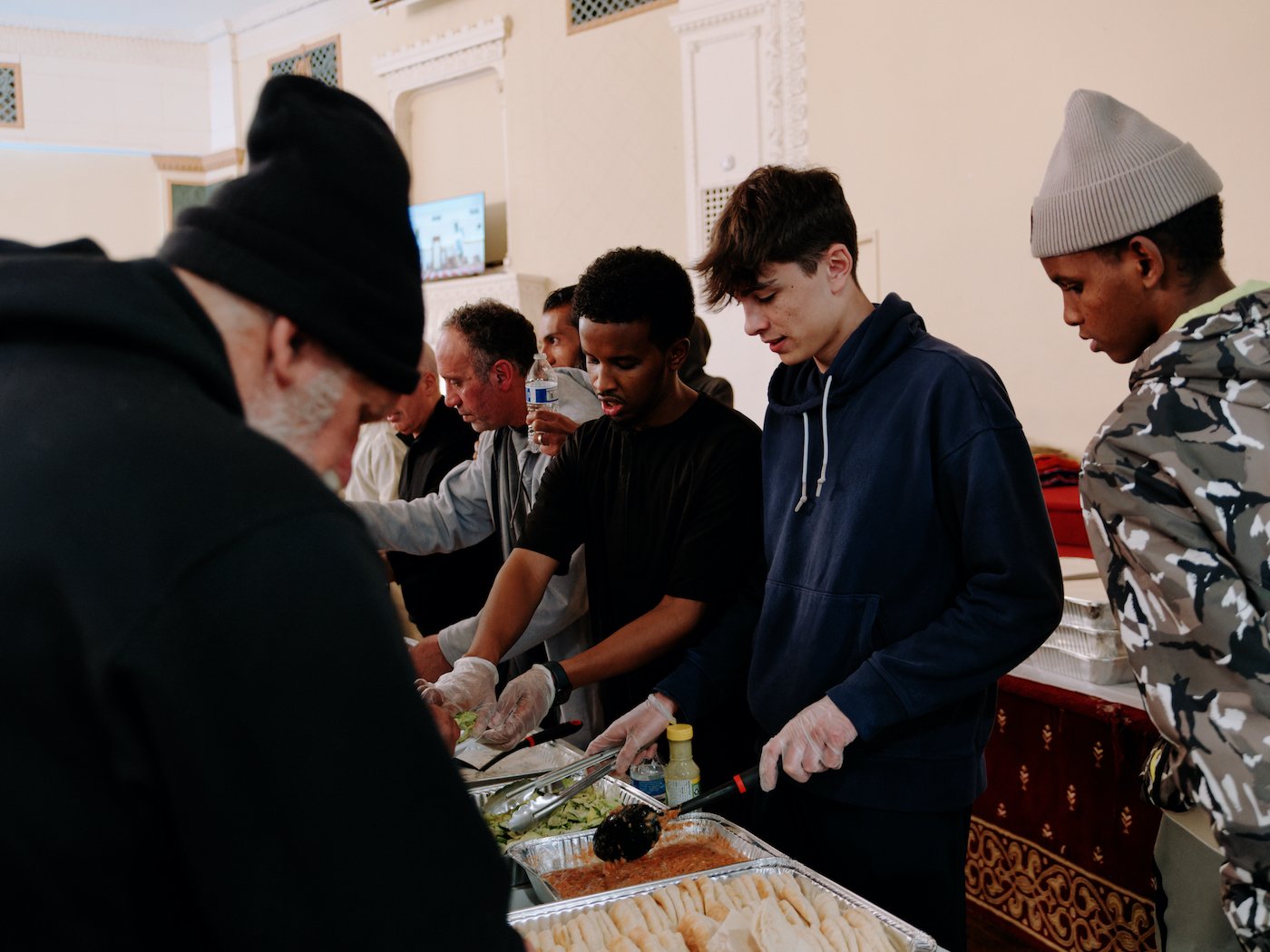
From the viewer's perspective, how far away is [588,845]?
1465 mm

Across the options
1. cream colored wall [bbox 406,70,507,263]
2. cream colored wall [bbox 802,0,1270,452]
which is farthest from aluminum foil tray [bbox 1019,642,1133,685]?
cream colored wall [bbox 406,70,507,263]

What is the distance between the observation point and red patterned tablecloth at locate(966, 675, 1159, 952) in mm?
2117

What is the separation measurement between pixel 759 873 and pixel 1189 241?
909 millimetres

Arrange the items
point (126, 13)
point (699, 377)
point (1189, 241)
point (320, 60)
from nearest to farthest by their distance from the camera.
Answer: point (1189, 241)
point (699, 377)
point (320, 60)
point (126, 13)

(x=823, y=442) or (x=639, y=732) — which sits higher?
(x=823, y=442)

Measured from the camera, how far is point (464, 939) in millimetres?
533

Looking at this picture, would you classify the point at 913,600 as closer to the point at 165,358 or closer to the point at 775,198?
the point at 775,198

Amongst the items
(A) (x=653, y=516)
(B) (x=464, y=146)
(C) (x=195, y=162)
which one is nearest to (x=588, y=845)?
(A) (x=653, y=516)

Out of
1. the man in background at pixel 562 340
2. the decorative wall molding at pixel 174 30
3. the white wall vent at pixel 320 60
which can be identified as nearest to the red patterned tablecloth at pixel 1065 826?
the man in background at pixel 562 340

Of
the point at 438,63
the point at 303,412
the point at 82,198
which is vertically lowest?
the point at 303,412

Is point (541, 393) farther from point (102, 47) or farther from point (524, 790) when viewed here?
point (102, 47)

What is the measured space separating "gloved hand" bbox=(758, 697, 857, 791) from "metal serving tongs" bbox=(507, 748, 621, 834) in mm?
290

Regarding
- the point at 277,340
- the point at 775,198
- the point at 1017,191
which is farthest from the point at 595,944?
the point at 1017,191

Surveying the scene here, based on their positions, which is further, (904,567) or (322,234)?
(904,567)
